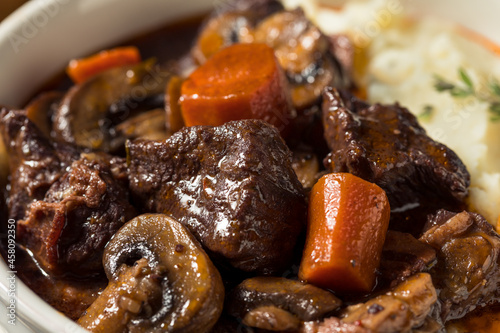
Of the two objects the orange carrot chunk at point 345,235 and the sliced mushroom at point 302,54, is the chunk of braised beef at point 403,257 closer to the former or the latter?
the orange carrot chunk at point 345,235

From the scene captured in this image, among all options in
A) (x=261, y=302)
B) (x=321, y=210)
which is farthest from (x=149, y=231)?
(x=321, y=210)

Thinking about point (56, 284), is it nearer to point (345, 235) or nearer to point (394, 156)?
point (345, 235)

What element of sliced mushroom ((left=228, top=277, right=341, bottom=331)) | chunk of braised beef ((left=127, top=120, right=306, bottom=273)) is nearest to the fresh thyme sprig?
chunk of braised beef ((left=127, top=120, right=306, bottom=273))

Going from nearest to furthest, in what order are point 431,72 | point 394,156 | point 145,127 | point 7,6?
point 394,156
point 145,127
point 431,72
point 7,6

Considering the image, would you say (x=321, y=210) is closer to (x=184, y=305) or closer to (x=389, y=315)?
→ (x=389, y=315)

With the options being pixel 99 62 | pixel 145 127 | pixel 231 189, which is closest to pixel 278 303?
pixel 231 189

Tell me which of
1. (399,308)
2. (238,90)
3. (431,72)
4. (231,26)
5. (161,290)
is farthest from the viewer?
(231,26)
